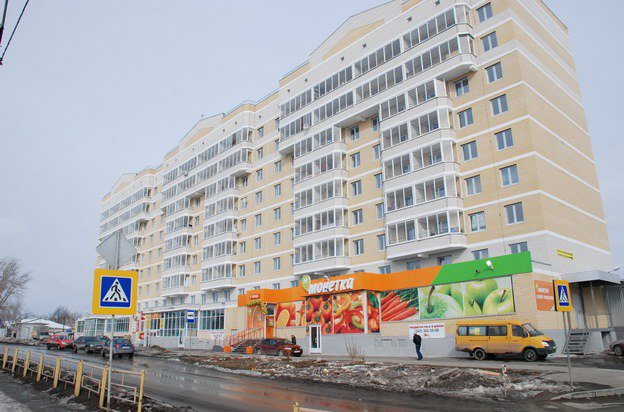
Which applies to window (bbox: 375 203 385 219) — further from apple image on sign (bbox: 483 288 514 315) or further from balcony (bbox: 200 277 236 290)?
balcony (bbox: 200 277 236 290)

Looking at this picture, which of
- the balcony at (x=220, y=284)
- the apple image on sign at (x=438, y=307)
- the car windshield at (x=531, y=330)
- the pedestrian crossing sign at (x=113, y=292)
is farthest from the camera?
the balcony at (x=220, y=284)

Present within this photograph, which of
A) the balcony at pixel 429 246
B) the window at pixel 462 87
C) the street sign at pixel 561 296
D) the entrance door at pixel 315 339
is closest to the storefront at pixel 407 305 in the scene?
the entrance door at pixel 315 339

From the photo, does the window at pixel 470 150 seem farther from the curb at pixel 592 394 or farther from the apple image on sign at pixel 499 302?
the curb at pixel 592 394

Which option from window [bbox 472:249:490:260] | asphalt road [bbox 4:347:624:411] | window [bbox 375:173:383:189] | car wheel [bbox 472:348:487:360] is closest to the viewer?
asphalt road [bbox 4:347:624:411]

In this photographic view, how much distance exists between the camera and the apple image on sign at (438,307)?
102 ft

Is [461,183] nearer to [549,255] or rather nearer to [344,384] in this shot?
[549,255]

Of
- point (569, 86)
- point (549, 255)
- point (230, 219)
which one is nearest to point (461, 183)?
point (549, 255)

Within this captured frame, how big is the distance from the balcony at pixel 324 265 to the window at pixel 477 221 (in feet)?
39.2

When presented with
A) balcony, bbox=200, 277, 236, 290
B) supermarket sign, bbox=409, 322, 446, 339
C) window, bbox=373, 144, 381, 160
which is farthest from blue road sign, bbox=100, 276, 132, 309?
balcony, bbox=200, 277, 236, 290

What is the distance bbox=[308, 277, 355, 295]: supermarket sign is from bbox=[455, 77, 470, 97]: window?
16.6 metres

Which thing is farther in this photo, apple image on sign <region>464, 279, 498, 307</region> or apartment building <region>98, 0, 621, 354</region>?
apartment building <region>98, 0, 621, 354</region>

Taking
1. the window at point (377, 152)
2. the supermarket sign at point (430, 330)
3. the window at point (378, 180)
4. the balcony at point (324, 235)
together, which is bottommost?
the supermarket sign at point (430, 330)

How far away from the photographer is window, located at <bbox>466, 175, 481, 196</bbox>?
33.8 metres

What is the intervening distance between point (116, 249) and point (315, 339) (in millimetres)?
30856
